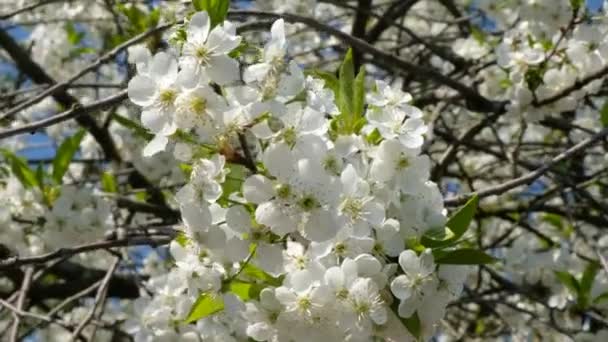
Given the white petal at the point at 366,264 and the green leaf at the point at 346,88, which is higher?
the green leaf at the point at 346,88

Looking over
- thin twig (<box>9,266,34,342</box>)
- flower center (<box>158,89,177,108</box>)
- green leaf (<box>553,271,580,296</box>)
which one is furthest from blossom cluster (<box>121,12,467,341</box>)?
green leaf (<box>553,271,580,296</box>)

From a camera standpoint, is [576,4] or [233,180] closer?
[233,180]

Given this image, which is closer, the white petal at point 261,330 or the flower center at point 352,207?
the flower center at point 352,207

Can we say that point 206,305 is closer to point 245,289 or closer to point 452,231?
point 245,289

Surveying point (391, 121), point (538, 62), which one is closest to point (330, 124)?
point (391, 121)

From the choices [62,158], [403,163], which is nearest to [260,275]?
[403,163]

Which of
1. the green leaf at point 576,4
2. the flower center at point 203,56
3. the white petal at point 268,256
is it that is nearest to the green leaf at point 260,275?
the white petal at point 268,256

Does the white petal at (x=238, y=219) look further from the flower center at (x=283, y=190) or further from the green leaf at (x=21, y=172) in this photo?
the green leaf at (x=21, y=172)
